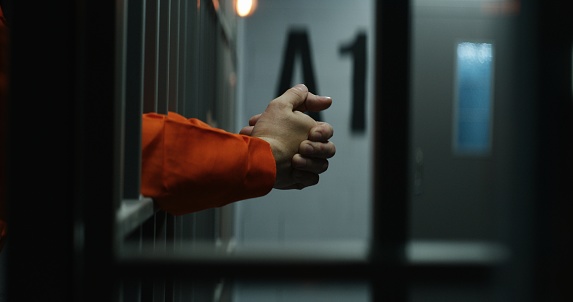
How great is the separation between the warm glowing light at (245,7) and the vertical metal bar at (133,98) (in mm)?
2326

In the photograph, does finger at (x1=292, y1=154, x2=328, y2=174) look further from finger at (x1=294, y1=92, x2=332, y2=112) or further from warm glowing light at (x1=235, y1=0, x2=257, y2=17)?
warm glowing light at (x1=235, y1=0, x2=257, y2=17)

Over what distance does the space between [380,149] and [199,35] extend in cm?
122

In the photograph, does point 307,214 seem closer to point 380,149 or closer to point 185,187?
point 185,187

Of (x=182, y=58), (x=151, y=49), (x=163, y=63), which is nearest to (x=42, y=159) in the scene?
(x=151, y=49)

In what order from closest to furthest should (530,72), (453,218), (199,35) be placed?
(530,72), (199,35), (453,218)

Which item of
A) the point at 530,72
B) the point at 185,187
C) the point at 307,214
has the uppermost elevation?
the point at 530,72

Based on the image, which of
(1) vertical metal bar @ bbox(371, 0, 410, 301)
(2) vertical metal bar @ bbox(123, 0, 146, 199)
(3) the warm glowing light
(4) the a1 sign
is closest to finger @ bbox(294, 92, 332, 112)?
(2) vertical metal bar @ bbox(123, 0, 146, 199)

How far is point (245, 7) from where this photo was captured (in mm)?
3248

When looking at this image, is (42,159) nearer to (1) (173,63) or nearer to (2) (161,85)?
(2) (161,85)

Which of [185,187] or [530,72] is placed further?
[185,187]

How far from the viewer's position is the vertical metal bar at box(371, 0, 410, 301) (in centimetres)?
37

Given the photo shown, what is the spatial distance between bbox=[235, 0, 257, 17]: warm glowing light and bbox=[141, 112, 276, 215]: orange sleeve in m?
2.28

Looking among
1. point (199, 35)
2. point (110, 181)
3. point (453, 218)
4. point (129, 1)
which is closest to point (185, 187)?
point (129, 1)

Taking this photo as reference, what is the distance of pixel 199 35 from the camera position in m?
1.54
